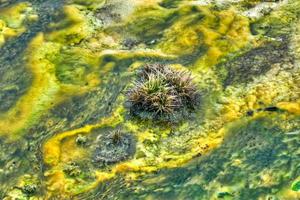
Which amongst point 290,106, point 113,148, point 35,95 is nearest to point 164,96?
point 113,148

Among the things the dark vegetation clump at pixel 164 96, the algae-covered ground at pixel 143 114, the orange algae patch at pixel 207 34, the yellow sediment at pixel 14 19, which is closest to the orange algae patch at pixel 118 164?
the algae-covered ground at pixel 143 114

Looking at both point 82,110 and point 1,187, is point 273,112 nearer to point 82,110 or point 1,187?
point 82,110

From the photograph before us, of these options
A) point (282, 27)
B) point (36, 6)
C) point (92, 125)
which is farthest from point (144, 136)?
point (36, 6)

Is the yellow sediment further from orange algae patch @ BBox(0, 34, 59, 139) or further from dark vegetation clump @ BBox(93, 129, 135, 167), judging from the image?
dark vegetation clump @ BBox(93, 129, 135, 167)

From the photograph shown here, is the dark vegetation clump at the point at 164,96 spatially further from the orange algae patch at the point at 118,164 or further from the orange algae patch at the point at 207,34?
the orange algae patch at the point at 207,34

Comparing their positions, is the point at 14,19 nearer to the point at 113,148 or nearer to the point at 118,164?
the point at 113,148

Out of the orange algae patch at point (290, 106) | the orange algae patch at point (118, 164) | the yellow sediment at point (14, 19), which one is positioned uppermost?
the yellow sediment at point (14, 19)
